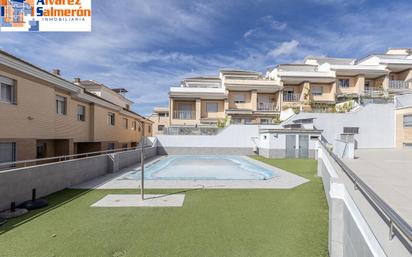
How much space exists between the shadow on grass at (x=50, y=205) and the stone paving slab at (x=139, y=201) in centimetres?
124

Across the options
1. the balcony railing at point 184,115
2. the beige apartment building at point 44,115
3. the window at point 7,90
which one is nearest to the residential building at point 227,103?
the balcony railing at point 184,115

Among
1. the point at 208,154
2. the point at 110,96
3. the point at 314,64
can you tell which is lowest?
the point at 208,154

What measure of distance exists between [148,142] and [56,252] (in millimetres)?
21317

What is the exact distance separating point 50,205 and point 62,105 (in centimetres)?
908

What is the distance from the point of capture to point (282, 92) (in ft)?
101

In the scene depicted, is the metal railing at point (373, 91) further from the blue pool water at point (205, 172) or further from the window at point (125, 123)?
the window at point (125, 123)

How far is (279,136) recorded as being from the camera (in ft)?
70.3

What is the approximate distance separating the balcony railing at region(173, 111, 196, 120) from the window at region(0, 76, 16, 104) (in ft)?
68.7

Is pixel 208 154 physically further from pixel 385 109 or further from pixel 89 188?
pixel 385 109

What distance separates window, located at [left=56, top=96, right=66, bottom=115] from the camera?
45.2 ft

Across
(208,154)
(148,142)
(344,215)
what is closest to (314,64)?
(208,154)

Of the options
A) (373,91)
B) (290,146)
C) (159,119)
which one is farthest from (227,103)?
(373,91)

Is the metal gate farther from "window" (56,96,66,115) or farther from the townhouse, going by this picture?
"window" (56,96,66,115)

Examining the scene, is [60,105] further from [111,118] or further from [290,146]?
[290,146]
